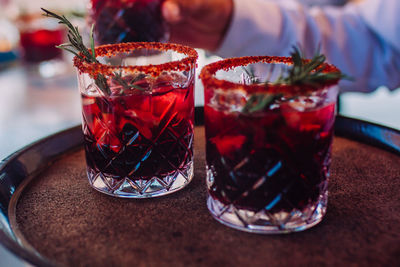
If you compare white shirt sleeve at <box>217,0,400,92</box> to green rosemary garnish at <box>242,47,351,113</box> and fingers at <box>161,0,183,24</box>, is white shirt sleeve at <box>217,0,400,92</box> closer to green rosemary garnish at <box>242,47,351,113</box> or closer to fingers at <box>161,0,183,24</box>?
fingers at <box>161,0,183,24</box>

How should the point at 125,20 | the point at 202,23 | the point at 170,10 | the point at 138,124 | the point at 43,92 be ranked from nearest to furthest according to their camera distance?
the point at 138,124, the point at 125,20, the point at 170,10, the point at 202,23, the point at 43,92

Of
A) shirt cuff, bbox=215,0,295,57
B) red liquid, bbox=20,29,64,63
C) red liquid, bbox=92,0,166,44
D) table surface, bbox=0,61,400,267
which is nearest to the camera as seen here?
red liquid, bbox=92,0,166,44

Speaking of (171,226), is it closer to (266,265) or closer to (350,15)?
(266,265)

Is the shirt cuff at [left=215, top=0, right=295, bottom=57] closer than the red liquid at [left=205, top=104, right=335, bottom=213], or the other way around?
the red liquid at [left=205, top=104, right=335, bottom=213]

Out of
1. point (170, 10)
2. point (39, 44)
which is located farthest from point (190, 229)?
point (39, 44)

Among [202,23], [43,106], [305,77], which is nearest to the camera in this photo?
[305,77]

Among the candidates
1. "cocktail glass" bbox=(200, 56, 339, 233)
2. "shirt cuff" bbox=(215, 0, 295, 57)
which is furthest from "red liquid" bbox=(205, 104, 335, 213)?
"shirt cuff" bbox=(215, 0, 295, 57)

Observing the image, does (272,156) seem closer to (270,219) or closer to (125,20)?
(270,219)

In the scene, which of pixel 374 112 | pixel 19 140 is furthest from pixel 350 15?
pixel 19 140
